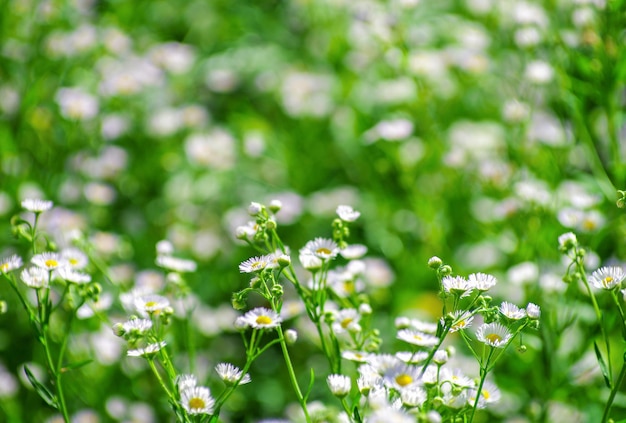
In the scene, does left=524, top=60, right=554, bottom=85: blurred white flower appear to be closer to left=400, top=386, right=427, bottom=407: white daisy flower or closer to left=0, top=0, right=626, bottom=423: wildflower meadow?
left=0, top=0, right=626, bottom=423: wildflower meadow

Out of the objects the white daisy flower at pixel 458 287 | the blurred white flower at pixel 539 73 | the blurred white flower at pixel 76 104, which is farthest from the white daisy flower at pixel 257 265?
the blurred white flower at pixel 76 104

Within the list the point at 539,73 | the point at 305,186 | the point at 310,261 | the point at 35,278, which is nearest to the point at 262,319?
the point at 310,261

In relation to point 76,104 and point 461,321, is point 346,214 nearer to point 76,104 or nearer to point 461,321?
point 461,321

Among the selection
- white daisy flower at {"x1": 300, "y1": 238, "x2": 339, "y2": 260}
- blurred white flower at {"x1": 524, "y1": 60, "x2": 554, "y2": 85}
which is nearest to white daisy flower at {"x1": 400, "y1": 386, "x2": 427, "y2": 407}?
white daisy flower at {"x1": 300, "y1": 238, "x2": 339, "y2": 260}

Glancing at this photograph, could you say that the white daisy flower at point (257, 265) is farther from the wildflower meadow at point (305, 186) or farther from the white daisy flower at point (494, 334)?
the white daisy flower at point (494, 334)

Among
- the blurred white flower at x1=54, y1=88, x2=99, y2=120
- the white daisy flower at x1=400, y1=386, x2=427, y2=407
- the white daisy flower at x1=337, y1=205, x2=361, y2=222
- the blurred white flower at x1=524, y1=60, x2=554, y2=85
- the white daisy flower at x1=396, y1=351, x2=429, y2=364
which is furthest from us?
the blurred white flower at x1=54, y1=88, x2=99, y2=120

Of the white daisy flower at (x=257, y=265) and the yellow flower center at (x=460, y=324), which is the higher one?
the white daisy flower at (x=257, y=265)
